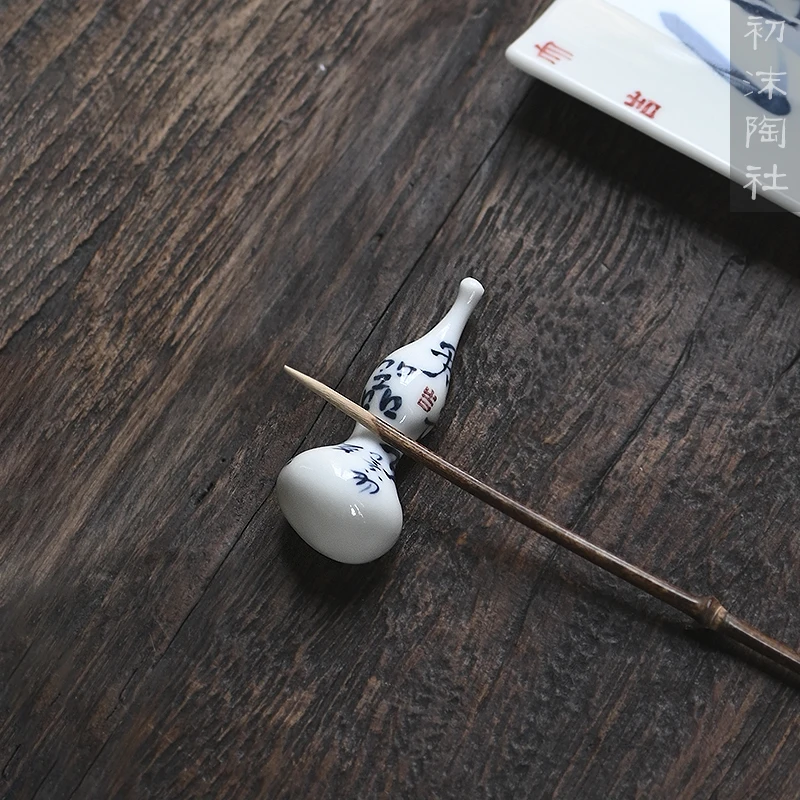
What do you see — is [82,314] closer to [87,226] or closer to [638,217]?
[87,226]

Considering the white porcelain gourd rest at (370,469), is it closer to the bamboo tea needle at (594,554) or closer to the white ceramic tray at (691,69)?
the bamboo tea needle at (594,554)

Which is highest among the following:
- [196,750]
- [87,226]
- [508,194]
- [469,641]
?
[508,194]

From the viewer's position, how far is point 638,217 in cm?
90

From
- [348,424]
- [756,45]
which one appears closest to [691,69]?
[756,45]

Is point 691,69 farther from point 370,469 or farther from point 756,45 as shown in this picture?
point 370,469

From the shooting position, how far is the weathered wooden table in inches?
31.3

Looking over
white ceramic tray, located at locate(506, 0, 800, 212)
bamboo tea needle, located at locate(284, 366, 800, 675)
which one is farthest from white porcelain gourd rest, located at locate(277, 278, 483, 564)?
white ceramic tray, located at locate(506, 0, 800, 212)

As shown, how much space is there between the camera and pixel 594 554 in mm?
762

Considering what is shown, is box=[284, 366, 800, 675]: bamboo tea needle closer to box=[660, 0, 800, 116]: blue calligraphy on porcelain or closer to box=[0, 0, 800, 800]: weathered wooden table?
box=[0, 0, 800, 800]: weathered wooden table

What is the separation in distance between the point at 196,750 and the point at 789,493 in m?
0.56

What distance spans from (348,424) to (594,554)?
0.80 ft

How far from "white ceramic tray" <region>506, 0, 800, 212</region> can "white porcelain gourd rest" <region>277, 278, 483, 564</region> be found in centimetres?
27

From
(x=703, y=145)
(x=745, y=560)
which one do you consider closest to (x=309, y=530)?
(x=745, y=560)

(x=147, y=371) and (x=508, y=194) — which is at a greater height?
(x=508, y=194)
